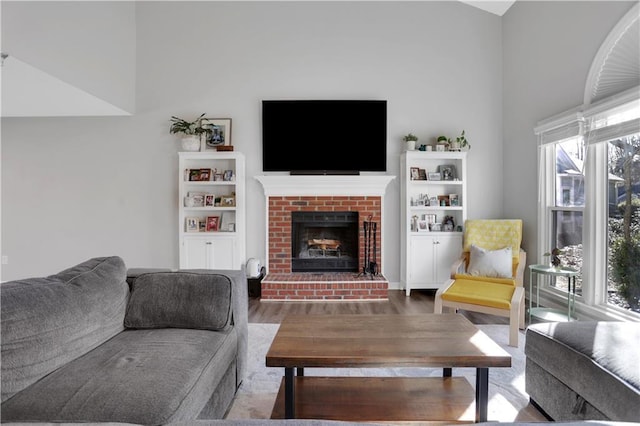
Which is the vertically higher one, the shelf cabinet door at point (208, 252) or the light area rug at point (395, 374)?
the shelf cabinet door at point (208, 252)

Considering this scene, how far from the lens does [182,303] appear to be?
5.98ft

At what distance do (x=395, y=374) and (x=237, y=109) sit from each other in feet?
12.0

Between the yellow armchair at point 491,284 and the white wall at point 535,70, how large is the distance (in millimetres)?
418

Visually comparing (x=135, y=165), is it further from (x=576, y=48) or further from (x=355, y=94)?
(x=576, y=48)

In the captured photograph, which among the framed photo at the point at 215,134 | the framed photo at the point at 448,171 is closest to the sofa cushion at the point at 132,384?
the framed photo at the point at 215,134

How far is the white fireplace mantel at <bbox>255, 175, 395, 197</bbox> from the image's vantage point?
13.8 feet

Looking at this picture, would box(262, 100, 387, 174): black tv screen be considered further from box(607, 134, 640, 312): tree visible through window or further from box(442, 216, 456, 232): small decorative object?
box(607, 134, 640, 312): tree visible through window

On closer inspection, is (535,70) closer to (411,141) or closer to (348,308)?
(411,141)

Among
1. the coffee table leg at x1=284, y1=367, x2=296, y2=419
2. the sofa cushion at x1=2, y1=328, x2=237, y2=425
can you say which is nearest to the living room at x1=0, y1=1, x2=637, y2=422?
the sofa cushion at x1=2, y1=328, x2=237, y2=425

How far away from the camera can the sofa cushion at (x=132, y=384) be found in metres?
1.07

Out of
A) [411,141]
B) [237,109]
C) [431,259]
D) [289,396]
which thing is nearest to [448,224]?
[431,259]

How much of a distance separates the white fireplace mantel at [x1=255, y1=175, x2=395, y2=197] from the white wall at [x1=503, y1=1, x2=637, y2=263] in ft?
5.07

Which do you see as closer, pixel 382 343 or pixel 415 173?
pixel 382 343

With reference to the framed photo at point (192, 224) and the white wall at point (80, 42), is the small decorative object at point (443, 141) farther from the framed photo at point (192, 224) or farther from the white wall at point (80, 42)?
the white wall at point (80, 42)
